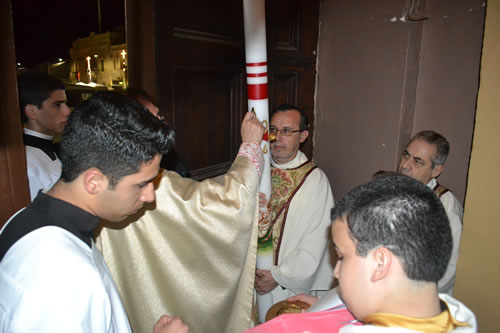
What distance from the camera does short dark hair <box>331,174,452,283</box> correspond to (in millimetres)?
1018

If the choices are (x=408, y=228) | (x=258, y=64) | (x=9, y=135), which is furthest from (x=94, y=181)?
(x=258, y=64)

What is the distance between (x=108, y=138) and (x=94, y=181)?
0.52 ft

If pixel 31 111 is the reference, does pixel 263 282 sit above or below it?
below

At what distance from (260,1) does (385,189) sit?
1345 mm

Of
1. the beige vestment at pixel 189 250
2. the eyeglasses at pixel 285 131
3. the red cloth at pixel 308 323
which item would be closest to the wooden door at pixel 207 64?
the eyeglasses at pixel 285 131

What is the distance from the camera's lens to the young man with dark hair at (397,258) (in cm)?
102

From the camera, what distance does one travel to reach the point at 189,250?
6.22ft

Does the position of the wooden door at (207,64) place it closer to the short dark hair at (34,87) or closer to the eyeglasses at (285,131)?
the eyeglasses at (285,131)

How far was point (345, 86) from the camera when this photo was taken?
11.1ft

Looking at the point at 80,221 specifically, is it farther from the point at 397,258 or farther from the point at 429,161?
the point at 429,161

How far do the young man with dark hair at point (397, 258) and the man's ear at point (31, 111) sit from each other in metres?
2.22

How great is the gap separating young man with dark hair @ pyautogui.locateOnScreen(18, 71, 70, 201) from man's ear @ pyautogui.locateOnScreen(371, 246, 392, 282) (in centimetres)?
208

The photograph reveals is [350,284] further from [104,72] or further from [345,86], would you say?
[345,86]

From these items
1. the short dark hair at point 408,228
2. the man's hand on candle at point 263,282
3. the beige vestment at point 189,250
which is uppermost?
the short dark hair at point 408,228
